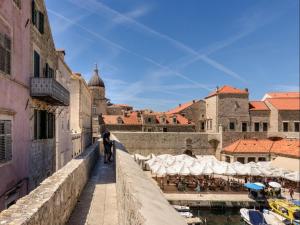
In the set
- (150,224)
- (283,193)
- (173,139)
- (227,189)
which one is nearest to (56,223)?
(150,224)

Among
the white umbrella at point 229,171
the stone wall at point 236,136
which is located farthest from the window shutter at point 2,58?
the stone wall at point 236,136

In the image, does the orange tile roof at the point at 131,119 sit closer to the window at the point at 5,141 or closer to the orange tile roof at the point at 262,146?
the orange tile roof at the point at 262,146

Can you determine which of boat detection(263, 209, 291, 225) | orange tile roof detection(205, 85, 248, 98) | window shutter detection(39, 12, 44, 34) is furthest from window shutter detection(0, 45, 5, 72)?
orange tile roof detection(205, 85, 248, 98)

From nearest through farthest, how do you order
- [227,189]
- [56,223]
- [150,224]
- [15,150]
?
1. [150,224]
2. [56,223]
3. [15,150]
4. [227,189]

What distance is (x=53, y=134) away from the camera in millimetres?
16906

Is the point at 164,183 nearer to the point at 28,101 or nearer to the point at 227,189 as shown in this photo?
the point at 227,189

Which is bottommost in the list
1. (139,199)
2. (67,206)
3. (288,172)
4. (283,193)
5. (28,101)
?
(283,193)

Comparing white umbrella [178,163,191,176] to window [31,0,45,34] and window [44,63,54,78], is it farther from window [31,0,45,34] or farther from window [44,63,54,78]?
window [31,0,45,34]

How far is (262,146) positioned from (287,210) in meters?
23.2

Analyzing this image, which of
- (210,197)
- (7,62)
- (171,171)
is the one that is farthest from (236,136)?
(7,62)

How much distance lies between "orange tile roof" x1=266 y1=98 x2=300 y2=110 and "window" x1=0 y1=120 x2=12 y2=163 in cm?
4760

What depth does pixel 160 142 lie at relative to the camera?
166 feet

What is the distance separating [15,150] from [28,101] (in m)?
2.33

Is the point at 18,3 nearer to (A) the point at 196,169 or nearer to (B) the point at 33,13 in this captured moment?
(B) the point at 33,13
